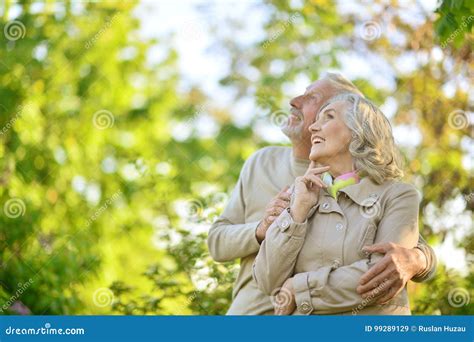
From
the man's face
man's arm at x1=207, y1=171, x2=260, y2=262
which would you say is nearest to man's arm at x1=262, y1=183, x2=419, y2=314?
man's arm at x1=207, y1=171, x2=260, y2=262

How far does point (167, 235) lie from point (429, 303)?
1583 millimetres

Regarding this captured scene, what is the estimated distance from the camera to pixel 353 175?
384 cm

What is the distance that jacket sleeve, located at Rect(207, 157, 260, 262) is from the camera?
4105mm

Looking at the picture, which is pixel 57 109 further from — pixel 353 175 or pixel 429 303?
pixel 353 175

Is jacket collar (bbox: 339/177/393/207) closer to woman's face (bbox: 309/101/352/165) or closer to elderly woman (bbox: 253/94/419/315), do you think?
elderly woman (bbox: 253/94/419/315)

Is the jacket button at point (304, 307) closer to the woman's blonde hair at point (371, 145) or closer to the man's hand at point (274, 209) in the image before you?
the man's hand at point (274, 209)

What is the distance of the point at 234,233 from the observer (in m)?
4.16

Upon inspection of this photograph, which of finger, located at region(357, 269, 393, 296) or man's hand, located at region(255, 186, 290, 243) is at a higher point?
finger, located at region(357, 269, 393, 296)

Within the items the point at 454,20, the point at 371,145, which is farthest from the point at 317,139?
the point at 454,20

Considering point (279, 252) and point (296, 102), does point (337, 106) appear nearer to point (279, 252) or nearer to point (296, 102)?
point (296, 102)

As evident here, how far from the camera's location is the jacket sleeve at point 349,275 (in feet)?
12.1

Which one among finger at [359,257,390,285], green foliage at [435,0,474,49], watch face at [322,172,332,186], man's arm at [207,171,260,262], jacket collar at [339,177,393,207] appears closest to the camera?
finger at [359,257,390,285]

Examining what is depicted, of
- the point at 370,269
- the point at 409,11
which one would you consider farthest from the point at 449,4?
the point at 409,11

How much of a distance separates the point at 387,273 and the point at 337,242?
0.65 ft
